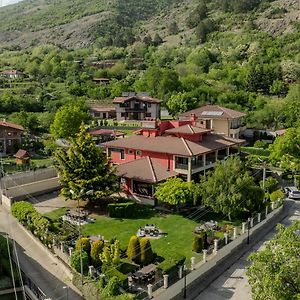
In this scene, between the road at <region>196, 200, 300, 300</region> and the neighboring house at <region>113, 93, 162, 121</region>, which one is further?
the neighboring house at <region>113, 93, 162, 121</region>

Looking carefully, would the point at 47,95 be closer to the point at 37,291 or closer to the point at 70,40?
the point at 37,291

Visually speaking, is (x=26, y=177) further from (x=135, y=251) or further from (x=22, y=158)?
(x=135, y=251)

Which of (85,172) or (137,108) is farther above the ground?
(85,172)

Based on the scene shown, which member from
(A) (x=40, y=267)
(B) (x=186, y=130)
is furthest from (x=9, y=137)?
(A) (x=40, y=267)

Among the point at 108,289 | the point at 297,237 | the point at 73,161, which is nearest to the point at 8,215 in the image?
the point at 73,161

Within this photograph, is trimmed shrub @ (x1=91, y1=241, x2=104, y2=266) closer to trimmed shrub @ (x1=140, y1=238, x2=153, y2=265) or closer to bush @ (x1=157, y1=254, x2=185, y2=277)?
trimmed shrub @ (x1=140, y1=238, x2=153, y2=265)

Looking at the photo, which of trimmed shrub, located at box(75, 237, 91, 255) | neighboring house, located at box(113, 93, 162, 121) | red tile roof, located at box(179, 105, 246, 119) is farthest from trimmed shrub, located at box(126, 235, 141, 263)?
neighboring house, located at box(113, 93, 162, 121)
